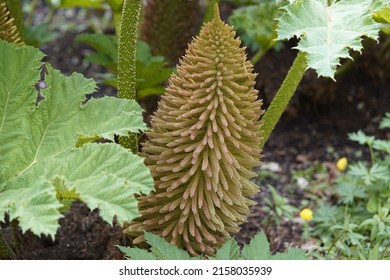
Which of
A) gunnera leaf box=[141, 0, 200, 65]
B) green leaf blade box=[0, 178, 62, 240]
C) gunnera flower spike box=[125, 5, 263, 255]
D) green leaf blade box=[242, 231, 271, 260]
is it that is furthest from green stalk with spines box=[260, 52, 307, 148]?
gunnera leaf box=[141, 0, 200, 65]

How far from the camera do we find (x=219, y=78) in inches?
70.6

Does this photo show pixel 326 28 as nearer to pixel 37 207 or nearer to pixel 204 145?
pixel 204 145

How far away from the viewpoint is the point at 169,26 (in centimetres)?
279

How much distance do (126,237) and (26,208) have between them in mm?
557

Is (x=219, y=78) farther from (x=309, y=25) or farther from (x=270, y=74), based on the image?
(x=270, y=74)

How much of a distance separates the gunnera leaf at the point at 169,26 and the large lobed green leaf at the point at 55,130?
0.94 metres

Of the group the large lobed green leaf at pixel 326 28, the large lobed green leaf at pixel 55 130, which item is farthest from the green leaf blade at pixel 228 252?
the large lobed green leaf at pixel 326 28

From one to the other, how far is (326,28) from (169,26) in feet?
3.62

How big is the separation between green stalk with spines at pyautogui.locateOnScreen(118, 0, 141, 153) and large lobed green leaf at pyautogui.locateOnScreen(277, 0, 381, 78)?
405 mm

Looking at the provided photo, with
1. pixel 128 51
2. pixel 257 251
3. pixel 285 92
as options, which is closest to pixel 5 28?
pixel 128 51

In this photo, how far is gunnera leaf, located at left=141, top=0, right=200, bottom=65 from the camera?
2.78 m

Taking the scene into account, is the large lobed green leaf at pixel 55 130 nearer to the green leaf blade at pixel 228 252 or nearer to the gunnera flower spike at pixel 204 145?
the gunnera flower spike at pixel 204 145

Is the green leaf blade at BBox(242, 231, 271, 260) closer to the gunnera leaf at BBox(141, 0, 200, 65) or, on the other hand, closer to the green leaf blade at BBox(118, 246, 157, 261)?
the green leaf blade at BBox(118, 246, 157, 261)

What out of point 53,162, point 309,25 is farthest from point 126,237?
point 309,25
